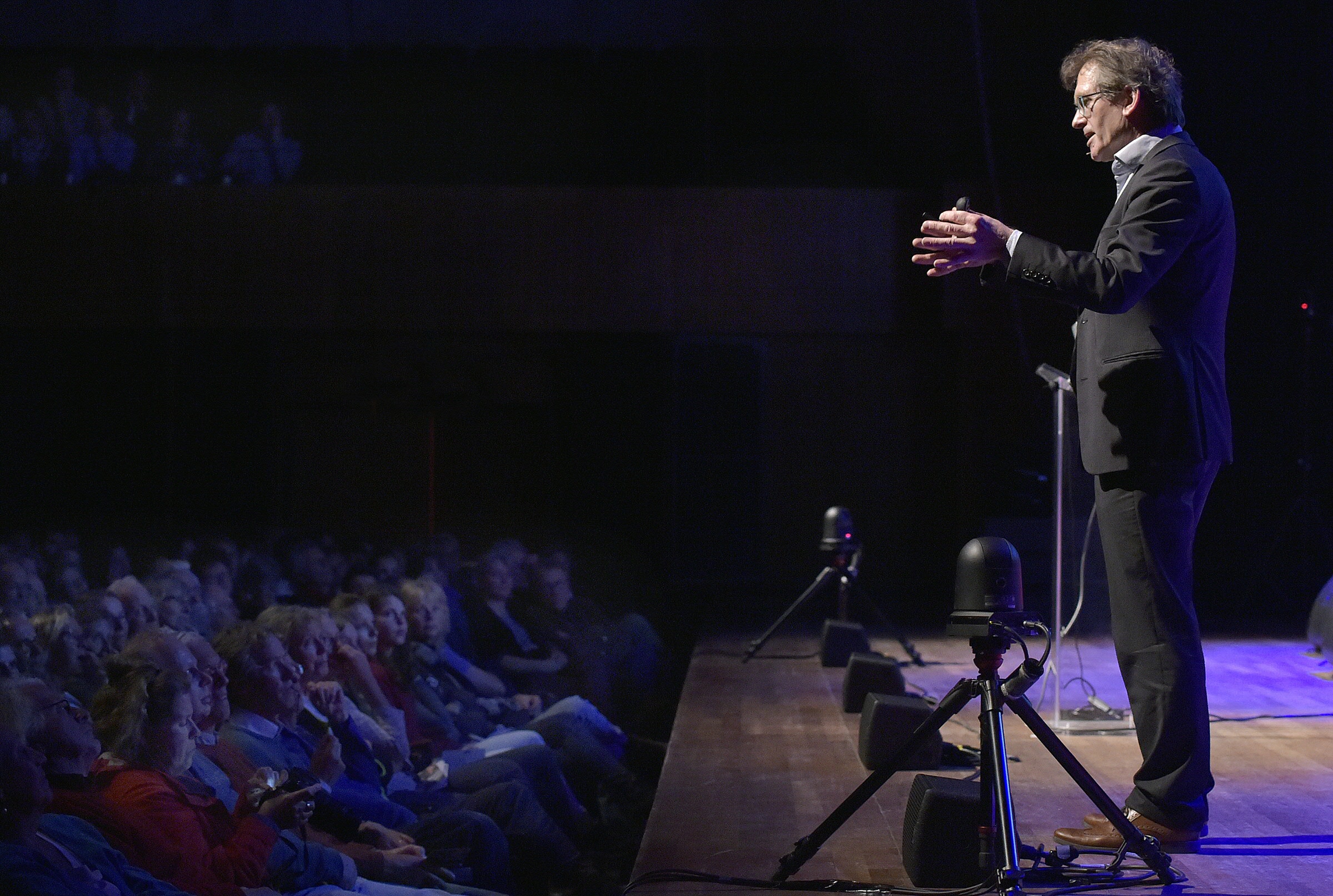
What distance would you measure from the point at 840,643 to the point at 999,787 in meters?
3.20

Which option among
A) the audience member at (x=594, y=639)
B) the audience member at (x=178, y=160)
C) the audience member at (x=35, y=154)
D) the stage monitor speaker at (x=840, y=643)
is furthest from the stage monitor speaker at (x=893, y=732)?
the audience member at (x=35, y=154)

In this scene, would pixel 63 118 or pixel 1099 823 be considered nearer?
pixel 1099 823

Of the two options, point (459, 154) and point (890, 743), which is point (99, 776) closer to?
point (890, 743)

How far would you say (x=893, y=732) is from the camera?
3045 mm

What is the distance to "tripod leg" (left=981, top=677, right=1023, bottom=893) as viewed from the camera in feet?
5.81

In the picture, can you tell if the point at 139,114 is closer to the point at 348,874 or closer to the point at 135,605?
the point at 135,605

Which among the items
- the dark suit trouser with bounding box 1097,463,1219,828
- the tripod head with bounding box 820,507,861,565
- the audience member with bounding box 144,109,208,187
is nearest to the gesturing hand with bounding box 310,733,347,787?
the dark suit trouser with bounding box 1097,463,1219,828

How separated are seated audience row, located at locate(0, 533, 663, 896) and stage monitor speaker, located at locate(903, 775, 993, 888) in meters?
1.19

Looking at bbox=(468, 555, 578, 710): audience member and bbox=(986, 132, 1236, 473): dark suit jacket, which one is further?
bbox=(468, 555, 578, 710): audience member

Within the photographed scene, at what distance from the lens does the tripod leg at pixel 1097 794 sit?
1.84m

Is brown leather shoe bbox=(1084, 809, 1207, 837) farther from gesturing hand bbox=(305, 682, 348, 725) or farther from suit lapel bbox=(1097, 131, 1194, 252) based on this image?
gesturing hand bbox=(305, 682, 348, 725)

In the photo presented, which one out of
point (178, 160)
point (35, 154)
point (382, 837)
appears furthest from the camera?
point (178, 160)

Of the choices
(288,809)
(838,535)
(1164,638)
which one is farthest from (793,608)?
(1164,638)

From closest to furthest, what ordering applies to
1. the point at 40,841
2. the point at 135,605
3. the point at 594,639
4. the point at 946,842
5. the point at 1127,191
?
the point at 40,841
the point at 946,842
the point at 1127,191
the point at 135,605
the point at 594,639
